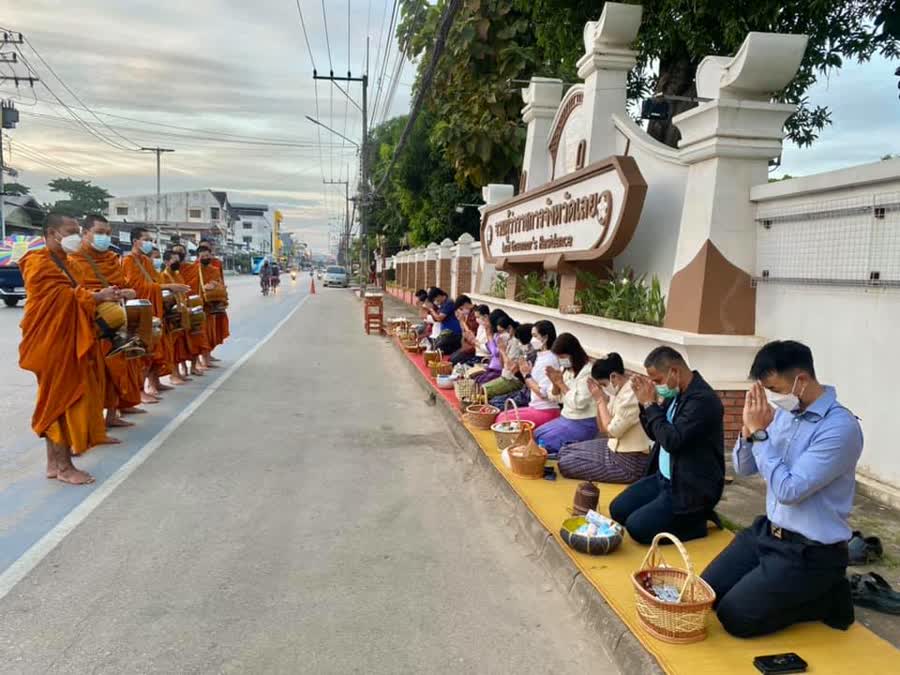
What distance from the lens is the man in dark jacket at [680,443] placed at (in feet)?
12.2

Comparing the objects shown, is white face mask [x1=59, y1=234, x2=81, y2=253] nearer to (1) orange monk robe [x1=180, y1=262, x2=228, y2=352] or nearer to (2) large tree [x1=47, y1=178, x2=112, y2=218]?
(1) orange monk robe [x1=180, y1=262, x2=228, y2=352]

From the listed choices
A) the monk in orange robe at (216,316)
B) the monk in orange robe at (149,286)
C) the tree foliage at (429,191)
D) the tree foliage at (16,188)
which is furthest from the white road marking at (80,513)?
the tree foliage at (16,188)

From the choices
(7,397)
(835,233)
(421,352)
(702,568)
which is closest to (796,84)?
(835,233)

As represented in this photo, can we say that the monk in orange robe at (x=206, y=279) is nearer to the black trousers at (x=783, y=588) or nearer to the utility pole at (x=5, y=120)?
the black trousers at (x=783, y=588)

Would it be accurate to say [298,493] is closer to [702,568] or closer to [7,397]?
[702,568]

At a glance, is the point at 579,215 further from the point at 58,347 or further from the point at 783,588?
the point at 783,588

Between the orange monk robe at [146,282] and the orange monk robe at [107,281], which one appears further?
the orange monk robe at [146,282]

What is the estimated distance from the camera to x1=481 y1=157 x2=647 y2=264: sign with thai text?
709cm

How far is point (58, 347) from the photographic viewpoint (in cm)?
525

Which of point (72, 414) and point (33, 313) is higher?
point (33, 313)

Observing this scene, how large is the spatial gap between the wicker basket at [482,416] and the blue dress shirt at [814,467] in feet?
12.9

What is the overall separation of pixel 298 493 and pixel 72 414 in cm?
187

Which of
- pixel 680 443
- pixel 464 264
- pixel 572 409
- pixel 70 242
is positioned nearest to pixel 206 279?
pixel 70 242

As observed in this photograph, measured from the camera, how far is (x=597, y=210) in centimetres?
777
